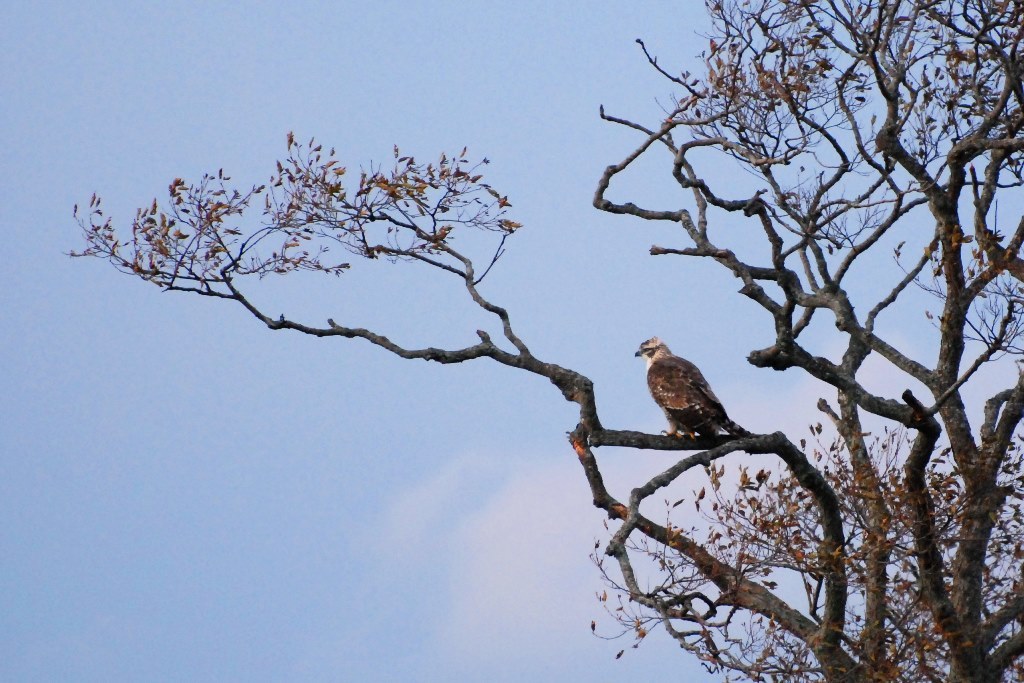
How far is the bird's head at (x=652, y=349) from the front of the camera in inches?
498

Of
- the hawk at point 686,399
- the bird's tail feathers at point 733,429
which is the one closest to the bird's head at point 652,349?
the hawk at point 686,399

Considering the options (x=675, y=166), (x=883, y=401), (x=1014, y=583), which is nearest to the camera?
(x=883, y=401)

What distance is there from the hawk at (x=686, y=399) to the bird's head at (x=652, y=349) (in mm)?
567

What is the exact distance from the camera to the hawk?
419 inches

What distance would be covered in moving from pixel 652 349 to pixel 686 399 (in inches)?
78.3

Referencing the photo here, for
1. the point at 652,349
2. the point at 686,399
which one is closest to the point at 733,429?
the point at 686,399

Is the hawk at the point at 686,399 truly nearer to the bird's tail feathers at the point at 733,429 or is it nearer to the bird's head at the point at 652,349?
the bird's tail feathers at the point at 733,429

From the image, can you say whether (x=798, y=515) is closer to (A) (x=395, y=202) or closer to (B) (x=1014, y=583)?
(B) (x=1014, y=583)

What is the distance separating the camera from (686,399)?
35.5 ft

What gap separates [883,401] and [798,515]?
5.40ft

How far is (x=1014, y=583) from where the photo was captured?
489 inches

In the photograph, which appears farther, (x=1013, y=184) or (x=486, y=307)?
(x=1013, y=184)

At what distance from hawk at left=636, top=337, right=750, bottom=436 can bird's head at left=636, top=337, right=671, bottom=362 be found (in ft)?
1.86

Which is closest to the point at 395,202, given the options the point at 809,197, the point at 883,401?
the point at 809,197
